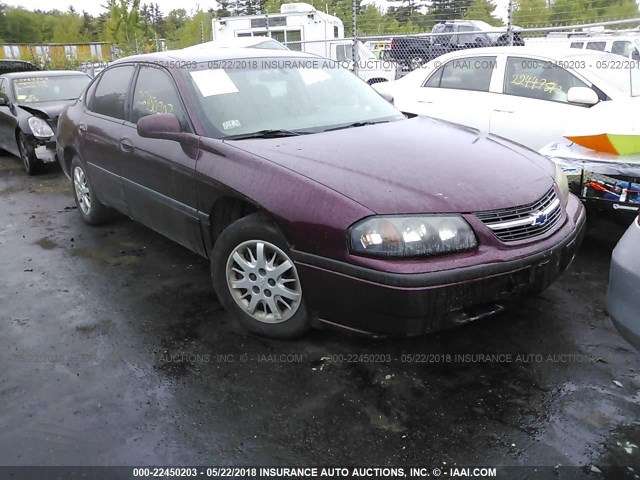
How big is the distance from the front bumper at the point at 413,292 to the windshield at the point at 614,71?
3.48m

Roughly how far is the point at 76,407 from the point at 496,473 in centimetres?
193

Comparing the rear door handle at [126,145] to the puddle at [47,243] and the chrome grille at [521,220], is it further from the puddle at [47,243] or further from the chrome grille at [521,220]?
the chrome grille at [521,220]

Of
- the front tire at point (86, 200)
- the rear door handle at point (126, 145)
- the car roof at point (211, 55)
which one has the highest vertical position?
the car roof at point (211, 55)

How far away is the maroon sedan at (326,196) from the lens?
253cm

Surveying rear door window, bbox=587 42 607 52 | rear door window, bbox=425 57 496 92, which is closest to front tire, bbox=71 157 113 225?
rear door window, bbox=425 57 496 92

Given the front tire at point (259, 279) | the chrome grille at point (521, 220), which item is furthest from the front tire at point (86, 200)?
the chrome grille at point (521, 220)

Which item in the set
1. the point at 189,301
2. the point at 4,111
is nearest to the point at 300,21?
the point at 4,111

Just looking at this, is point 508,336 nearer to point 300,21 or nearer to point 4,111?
point 4,111

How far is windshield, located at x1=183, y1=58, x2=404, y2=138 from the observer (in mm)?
3430

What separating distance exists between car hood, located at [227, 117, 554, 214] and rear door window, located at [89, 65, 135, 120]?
159 centimetres

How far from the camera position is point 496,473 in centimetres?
217

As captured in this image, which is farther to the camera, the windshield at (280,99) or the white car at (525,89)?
the white car at (525,89)

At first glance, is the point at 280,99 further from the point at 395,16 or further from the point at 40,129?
the point at 395,16

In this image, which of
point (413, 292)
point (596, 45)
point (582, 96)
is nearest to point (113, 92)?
point (413, 292)
